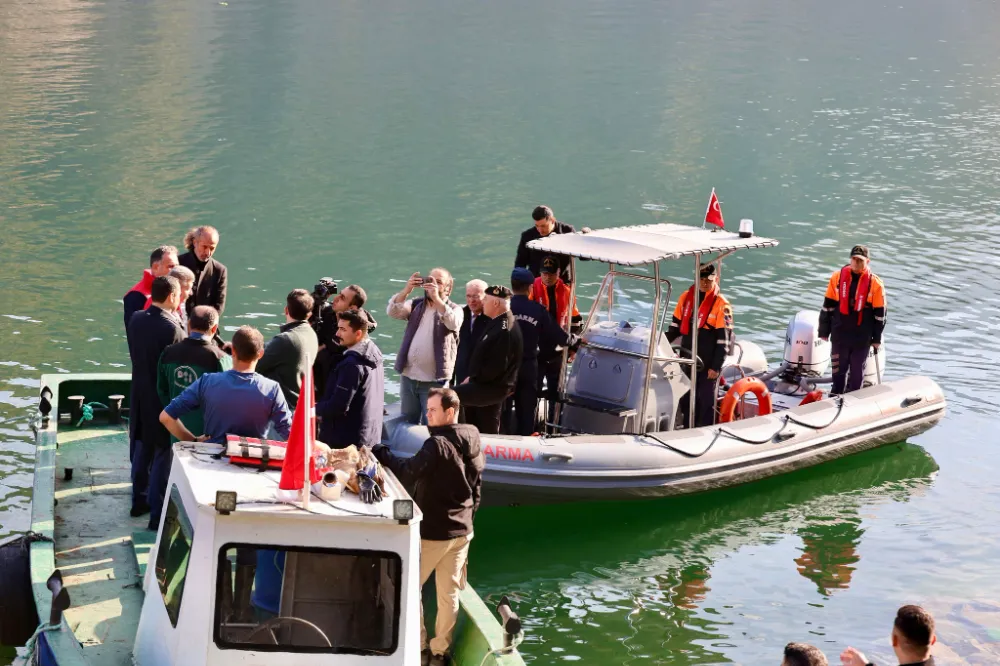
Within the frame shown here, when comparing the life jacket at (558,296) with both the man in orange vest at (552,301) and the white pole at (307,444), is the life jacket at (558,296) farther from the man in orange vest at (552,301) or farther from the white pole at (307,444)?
the white pole at (307,444)

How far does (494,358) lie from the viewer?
363 inches

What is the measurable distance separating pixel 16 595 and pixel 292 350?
2.07 m

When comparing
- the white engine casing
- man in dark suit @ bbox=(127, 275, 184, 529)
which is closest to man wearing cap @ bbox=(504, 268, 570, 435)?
man in dark suit @ bbox=(127, 275, 184, 529)

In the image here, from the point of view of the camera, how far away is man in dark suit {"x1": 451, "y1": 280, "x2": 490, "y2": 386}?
9.46 meters

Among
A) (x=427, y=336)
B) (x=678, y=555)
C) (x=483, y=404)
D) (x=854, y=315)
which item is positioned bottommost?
(x=678, y=555)

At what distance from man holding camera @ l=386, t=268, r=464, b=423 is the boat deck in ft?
6.85

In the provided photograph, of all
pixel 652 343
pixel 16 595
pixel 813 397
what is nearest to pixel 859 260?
pixel 813 397

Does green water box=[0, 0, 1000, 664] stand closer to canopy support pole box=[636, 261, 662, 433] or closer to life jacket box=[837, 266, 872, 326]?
canopy support pole box=[636, 261, 662, 433]

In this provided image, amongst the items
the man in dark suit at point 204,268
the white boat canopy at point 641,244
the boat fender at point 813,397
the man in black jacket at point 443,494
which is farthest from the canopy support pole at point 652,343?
the man in black jacket at point 443,494

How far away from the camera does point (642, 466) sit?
32.8 ft

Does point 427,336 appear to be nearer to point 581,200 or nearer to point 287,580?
point 287,580

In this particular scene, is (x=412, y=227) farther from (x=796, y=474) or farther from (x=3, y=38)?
(x=3, y=38)

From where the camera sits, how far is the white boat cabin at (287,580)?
201 inches

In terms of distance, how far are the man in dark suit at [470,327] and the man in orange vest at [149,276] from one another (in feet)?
6.80
